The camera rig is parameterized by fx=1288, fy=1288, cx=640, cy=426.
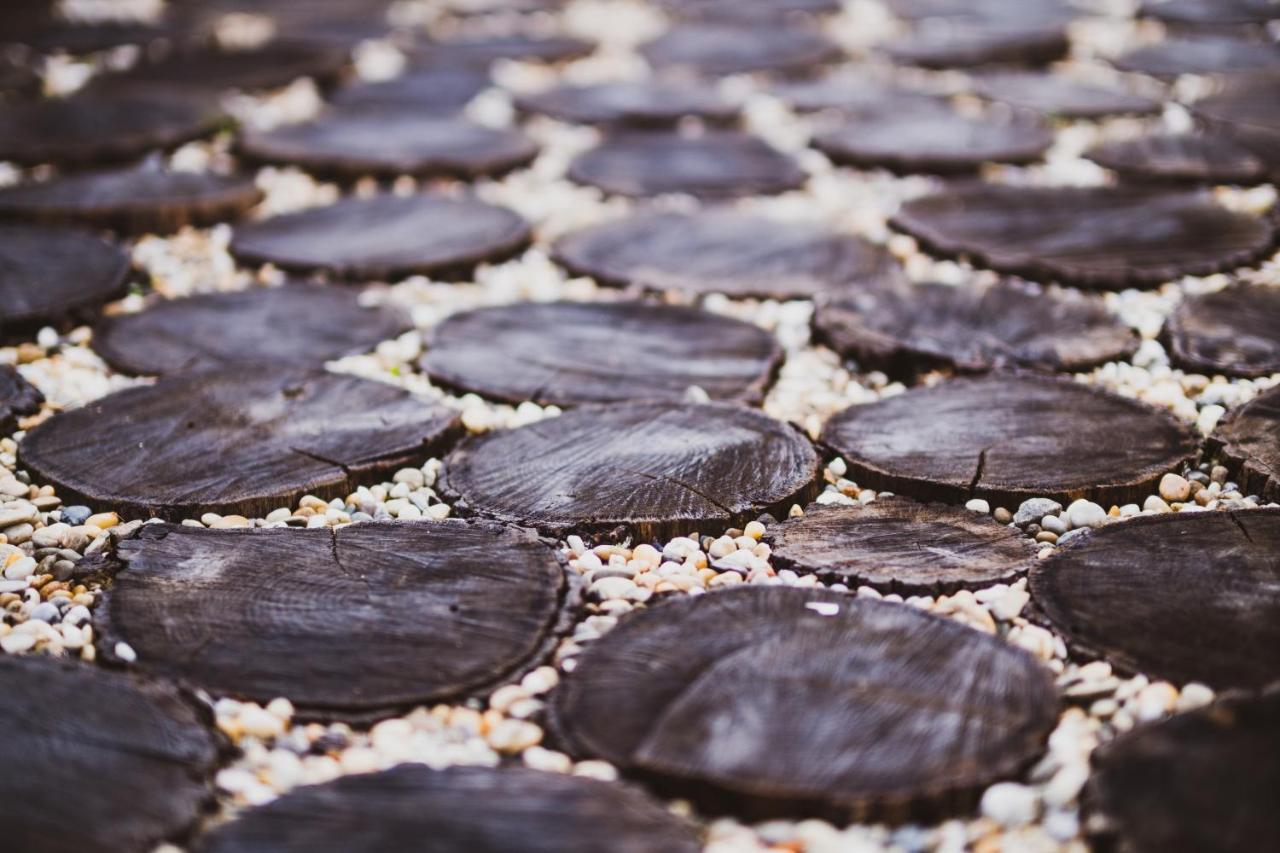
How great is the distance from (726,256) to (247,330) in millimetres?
1314

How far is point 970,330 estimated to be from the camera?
3.08 m

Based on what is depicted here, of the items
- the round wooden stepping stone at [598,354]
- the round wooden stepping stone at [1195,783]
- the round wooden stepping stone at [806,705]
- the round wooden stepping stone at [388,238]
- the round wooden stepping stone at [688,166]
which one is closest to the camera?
the round wooden stepping stone at [1195,783]

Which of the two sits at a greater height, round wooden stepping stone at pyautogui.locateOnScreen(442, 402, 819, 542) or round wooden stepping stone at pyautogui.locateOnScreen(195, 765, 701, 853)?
round wooden stepping stone at pyautogui.locateOnScreen(442, 402, 819, 542)

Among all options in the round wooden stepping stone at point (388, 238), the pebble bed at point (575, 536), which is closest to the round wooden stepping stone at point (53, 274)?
the pebble bed at point (575, 536)

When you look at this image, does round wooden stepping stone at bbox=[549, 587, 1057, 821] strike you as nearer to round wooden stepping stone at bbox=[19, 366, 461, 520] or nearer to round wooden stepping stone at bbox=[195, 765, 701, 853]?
round wooden stepping stone at bbox=[195, 765, 701, 853]

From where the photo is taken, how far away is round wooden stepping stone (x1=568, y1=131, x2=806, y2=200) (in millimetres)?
4180

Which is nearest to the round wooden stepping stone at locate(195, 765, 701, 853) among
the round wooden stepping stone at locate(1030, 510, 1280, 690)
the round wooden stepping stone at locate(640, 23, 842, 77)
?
the round wooden stepping stone at locate(1030, 510, 1280, 690)

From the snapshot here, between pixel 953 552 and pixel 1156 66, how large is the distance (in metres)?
3.83

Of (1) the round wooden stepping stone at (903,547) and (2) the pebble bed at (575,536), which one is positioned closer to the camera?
(2) the pebble bed at (575,536)

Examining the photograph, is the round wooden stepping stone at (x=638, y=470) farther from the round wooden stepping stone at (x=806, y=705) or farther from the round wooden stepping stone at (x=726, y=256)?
the round wooden stepping stone at (x=726, y=256)

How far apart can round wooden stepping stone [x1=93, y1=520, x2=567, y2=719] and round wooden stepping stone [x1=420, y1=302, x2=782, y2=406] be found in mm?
648

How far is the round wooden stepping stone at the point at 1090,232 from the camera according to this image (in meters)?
3.44

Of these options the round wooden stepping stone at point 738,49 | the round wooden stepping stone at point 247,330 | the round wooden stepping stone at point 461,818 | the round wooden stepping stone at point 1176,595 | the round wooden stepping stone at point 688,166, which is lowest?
the round wooden stepping stone at point 461,818

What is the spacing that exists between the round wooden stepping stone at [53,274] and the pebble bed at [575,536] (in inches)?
2.8
